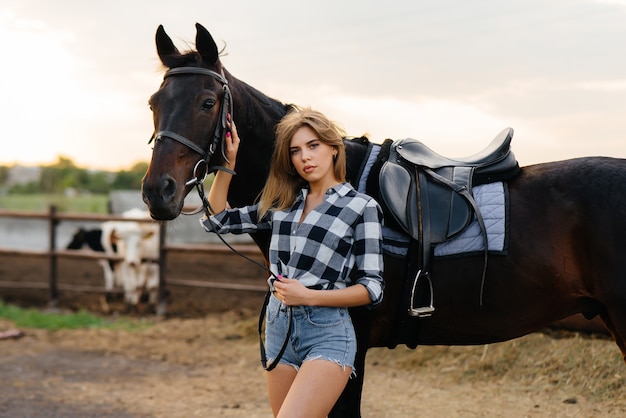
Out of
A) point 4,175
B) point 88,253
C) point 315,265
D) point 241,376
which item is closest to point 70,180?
point 4,175

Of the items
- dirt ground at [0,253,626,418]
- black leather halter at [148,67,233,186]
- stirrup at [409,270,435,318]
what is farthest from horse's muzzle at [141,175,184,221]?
dirt ground at [0,253,626,418]

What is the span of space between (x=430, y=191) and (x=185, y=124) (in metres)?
1.04

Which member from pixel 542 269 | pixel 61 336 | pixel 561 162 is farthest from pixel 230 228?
pixel 61 336

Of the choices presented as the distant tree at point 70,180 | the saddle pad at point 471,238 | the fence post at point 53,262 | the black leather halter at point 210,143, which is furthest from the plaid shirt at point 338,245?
the distant tree at point 70,180

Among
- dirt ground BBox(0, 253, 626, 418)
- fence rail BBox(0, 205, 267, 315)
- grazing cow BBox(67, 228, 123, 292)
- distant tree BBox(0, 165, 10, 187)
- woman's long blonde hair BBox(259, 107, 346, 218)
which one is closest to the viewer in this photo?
woman's long blonde hair BBox(259, 107, 346, 218)

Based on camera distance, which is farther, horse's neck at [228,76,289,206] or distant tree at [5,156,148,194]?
distant tree at [5,156,148,194]

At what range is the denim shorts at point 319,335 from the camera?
218cm

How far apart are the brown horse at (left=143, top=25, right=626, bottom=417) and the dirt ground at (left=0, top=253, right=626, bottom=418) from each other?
1936mm

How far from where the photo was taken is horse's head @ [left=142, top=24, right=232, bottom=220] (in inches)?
96.6

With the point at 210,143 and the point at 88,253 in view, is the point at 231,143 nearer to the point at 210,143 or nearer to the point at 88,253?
the point at 210,143

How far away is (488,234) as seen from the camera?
8.80 feet

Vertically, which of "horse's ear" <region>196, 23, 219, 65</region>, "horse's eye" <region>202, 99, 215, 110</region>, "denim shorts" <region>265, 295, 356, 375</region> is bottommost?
"denim shorts" <region>265, 295, 356, 375</region>

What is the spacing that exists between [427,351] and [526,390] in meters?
1.11

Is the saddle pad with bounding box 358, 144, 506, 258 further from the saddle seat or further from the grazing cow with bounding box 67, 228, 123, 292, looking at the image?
the grazing cow with bounding box 67, 228, 123, 292
